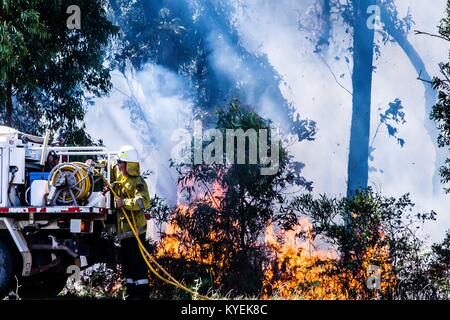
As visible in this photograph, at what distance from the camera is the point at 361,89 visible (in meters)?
19.0

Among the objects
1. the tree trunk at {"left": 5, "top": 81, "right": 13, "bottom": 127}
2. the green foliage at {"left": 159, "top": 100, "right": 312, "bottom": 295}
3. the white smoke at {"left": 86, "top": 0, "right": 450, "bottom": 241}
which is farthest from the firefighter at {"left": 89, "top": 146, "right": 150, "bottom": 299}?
the white smoke at {"left": 86, "top": 0, "right": 450, "bottom": 241}

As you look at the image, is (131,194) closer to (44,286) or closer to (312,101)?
(44,286)

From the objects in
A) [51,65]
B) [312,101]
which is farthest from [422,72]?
[51,65]

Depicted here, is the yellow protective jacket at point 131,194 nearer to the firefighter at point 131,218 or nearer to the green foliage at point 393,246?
the firefighter at point 131,218

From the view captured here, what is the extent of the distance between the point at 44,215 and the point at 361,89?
9860 mm

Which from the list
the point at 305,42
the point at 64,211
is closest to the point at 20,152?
the point at 64,211

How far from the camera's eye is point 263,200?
14789mm

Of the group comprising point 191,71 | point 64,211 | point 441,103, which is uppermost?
point 191,71

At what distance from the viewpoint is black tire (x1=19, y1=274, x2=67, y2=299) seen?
11.5m

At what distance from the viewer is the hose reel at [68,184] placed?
1080cm

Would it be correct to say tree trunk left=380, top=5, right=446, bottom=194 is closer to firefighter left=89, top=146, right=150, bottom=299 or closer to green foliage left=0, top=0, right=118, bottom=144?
green foliage left=0, top=0, right=118, bottom=144

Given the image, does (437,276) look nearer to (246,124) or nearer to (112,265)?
(246,124)

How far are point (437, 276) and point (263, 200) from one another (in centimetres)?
306

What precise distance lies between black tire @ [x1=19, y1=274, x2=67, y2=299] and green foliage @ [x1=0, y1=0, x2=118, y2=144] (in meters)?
3.76
